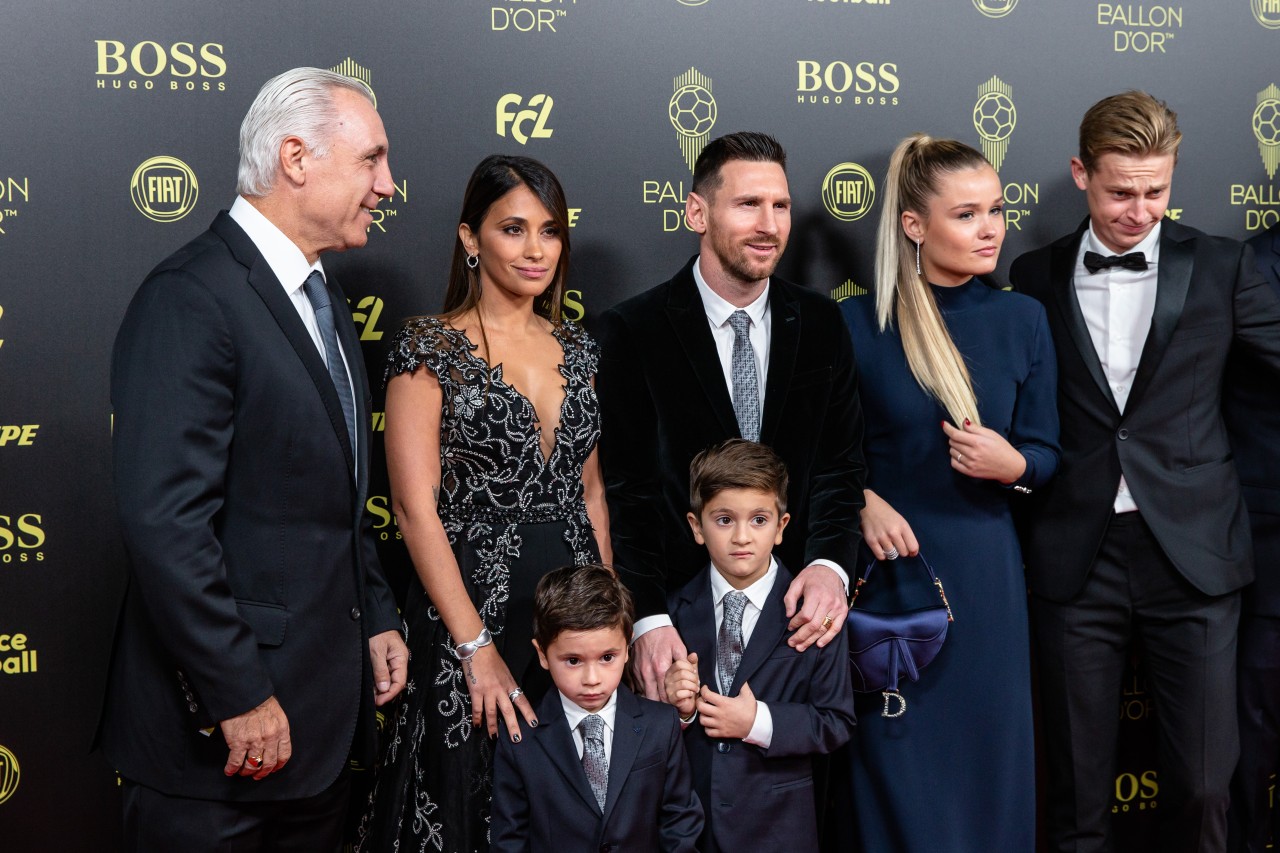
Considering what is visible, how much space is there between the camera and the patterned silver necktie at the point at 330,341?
97.0 inches

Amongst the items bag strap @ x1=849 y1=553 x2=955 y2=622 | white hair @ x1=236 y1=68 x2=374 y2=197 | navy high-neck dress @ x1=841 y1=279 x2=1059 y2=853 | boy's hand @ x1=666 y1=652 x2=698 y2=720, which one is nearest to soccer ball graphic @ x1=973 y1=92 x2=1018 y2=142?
navy high-neck dress @ x1=841 y1=279 x2=1059 y2=853

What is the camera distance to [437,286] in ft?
11.5

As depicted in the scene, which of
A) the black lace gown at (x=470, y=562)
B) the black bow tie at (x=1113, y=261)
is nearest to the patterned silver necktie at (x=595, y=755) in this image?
the black lace gown at (x=470, y=562)

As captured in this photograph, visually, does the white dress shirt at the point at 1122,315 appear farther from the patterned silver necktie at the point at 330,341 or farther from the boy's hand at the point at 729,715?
the patterned silver necktie at the point at 330,341

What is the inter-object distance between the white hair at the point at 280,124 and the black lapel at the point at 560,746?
1251 mm

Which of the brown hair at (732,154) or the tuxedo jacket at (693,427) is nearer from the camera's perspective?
the tuxedo jacket at (693,427)

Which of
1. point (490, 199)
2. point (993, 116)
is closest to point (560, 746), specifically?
point (490, 199)

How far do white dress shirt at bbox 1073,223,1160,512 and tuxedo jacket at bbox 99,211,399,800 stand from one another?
2.06 meters

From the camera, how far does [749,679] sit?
2.69 metres

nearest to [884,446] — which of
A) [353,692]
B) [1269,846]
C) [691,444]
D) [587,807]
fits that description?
[691,444]

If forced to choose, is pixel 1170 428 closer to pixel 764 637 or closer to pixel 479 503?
pixel 764 637

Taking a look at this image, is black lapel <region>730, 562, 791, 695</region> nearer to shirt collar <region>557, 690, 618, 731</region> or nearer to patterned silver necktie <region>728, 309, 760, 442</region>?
shirt collar <region>557, 690, 618, 731</region>

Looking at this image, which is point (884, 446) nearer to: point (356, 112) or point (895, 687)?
point (895, 687)

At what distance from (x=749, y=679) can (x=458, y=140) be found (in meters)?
1.81
